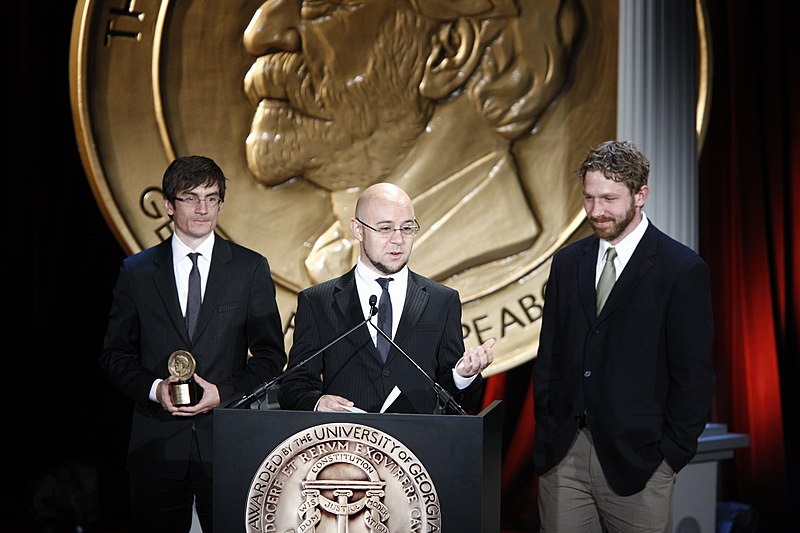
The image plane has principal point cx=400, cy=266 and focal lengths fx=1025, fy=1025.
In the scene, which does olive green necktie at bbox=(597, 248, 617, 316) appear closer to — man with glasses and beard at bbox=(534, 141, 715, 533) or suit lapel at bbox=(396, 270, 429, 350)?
man with glasses and beard at bbox=(534, 141, 715, 533)

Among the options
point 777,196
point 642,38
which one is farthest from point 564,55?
point 777,196

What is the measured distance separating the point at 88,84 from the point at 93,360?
119 cm

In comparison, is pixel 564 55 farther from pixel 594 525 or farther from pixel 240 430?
pixel 240 430

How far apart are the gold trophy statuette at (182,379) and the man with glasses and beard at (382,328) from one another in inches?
8.3

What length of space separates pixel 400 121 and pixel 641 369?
6.15 ft

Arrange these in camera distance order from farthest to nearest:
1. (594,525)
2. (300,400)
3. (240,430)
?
(594,525), (300,400), (240,430)

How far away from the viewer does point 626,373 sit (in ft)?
8.07

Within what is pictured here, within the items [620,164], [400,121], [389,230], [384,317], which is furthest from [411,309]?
[400,121]

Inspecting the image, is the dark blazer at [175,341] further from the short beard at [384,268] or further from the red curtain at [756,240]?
the red curtain at [756,240]

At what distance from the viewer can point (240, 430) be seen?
78.6 inches

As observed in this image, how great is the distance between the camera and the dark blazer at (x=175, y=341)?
260 cm

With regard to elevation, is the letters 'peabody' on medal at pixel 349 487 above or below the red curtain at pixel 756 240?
below

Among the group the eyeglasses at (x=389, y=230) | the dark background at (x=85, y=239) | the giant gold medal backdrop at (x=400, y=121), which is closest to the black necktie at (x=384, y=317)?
the eyeglasses at (x=389, y=230)

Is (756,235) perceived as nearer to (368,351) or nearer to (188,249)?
(368,351)
